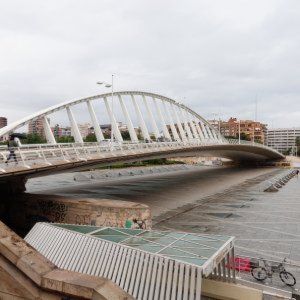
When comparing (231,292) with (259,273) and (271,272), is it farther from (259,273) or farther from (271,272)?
(271,272)

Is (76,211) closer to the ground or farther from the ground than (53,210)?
farther from the ground

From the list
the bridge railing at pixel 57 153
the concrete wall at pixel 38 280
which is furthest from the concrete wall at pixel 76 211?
the concrete wall at pixel 38 280

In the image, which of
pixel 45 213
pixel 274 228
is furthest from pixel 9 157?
pixel 274 228

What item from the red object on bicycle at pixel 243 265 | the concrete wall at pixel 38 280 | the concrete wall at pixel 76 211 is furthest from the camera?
the concrete wall at pixel 76 211

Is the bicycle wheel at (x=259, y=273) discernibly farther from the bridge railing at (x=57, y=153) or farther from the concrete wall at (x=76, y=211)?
the bridge railing at (x=57, y=153)

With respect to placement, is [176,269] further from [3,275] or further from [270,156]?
[270,156]

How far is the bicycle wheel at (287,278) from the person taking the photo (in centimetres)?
1359

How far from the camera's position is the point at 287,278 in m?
13.8

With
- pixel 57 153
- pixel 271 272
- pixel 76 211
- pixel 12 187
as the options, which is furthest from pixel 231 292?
pixel 12 187

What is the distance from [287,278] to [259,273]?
1.02 metres

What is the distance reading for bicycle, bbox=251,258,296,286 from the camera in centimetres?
1372

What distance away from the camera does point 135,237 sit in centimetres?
1220

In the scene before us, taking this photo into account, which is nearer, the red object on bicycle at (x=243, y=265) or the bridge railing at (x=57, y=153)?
the red object on bicycle at (x=243, y=265)

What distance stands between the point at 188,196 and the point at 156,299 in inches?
1215
